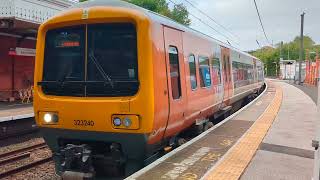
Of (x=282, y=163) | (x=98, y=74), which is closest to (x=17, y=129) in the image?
(x=98, y=74)

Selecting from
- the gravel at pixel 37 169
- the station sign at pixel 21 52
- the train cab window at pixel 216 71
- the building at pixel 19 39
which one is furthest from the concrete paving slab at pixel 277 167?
the station sign at pixel 21 52

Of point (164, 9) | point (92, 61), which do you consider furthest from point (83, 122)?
point (164, 9)

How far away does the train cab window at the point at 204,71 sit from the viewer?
9660 millimetres

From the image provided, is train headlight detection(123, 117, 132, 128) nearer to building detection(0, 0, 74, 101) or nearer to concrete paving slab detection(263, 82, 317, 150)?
concrete paving slab detection(263, 82, 317, 150)

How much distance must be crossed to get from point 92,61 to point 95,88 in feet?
1.45

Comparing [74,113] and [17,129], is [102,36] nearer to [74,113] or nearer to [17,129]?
[74,113]

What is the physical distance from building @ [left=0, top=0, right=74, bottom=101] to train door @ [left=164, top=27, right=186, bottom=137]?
12.4 metres

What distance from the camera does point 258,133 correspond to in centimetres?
1023

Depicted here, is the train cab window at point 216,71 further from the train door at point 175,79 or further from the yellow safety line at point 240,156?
the train door at point 175,79

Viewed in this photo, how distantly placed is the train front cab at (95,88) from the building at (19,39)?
483 inches

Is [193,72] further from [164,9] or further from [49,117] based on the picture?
[164,9]

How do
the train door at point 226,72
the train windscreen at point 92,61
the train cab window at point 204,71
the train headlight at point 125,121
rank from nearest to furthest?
the train headlight at point 125,121
the train windscreen at point 92,61
the train cab window at point 204,71
the train door at point 226,72

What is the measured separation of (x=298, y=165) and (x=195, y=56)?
326cm

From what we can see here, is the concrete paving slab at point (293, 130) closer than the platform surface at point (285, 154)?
No
